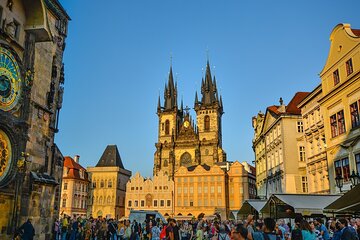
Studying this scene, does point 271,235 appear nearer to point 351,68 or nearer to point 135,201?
point 351,68

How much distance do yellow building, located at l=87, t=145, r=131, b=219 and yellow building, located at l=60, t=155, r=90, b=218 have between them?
3.64 m

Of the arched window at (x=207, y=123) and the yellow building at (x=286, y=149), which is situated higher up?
the arched window at (x=207, y=123)

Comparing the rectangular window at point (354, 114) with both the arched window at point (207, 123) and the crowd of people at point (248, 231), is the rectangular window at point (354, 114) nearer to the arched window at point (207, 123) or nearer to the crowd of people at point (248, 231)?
the crowd of people at point (248, 231)

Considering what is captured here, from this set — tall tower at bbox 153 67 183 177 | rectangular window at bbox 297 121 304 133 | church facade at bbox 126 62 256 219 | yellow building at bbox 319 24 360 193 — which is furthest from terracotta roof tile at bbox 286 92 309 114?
tall tower at bbox 153 67 183 177

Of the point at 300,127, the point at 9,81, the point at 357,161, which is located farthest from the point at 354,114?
the point at 9,81

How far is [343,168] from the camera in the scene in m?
21.8

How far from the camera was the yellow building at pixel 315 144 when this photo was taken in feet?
84.6

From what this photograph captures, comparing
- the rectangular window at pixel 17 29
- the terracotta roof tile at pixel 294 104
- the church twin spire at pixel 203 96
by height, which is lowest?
the rectangular window at pixel 17 29

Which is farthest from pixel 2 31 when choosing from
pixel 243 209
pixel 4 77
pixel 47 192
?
pixel 243 209

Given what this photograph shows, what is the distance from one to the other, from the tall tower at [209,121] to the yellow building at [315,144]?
2146 inches

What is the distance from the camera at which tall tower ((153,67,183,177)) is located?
3388 inches

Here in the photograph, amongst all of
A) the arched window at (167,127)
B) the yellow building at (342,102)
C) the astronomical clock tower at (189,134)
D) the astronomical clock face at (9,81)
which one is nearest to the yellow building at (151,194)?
the astronomical clock tower at (189,134)

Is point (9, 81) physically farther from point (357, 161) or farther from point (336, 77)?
point (336, 77)

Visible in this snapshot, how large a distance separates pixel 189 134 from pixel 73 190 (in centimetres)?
3359
